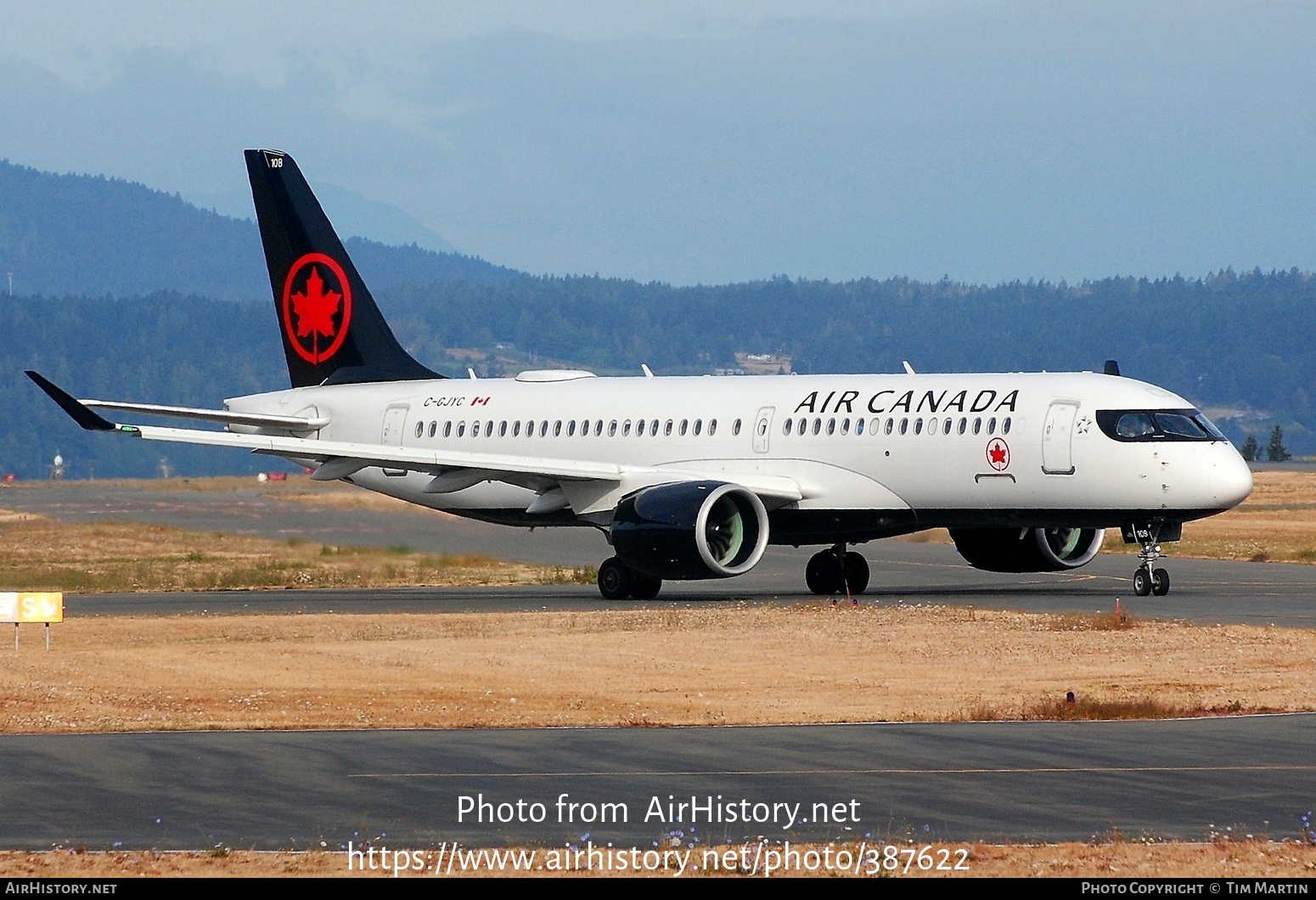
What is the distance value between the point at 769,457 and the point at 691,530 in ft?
13.6

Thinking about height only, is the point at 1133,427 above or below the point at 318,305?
below

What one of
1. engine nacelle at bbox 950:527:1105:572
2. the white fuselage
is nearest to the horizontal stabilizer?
the white fuselage

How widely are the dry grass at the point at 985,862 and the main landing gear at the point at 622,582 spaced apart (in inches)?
983

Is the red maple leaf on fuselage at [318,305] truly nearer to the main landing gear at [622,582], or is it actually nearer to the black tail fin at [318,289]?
the black tail fin at [318,289]

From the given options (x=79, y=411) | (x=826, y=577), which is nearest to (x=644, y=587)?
(x=826, y=577)

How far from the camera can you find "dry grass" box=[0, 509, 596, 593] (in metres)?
45.1

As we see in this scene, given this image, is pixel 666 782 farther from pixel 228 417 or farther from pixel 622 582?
pixel 228 417

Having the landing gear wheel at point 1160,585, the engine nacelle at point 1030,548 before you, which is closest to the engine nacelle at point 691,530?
the engine nacelle at point 1030,548

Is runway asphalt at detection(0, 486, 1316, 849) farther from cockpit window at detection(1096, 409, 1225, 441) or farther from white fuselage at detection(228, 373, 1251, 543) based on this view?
cockpit window at detection(1096, 409, 1225, 441)

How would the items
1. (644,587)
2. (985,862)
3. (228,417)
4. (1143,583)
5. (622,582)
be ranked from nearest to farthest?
(985,862) → (1143,583) → (622,582) → (644,587) → (228,417)

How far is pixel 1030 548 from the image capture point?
3953 cm

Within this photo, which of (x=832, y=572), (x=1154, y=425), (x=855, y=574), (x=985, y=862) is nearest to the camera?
(x=985, y=862)

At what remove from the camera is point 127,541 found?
60031 millimetres
